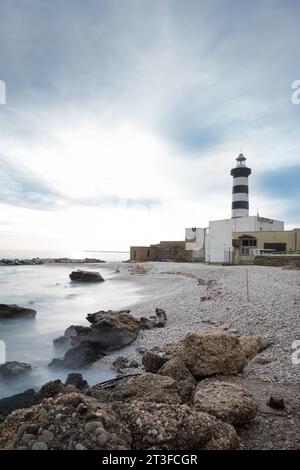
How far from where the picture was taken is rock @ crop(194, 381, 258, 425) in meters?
3.20

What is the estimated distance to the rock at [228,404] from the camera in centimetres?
320

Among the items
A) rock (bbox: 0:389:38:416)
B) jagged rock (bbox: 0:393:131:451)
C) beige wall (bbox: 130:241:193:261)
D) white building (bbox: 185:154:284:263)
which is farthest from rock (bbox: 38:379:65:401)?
beige wall (bbox: 130:241:193:261)

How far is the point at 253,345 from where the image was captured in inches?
225

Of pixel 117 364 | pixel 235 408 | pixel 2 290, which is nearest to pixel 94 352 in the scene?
pixel 117 364

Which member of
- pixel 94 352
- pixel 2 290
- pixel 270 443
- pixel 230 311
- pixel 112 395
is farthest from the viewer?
pixel 2 290

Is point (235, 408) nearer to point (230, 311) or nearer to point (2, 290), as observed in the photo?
point (230, 311)

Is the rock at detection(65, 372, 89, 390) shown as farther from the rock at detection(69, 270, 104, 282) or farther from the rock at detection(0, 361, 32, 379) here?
the rock at detection(69, 270, 104, 282)

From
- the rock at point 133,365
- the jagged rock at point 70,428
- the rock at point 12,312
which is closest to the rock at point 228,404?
the jagged rock at point 70,428

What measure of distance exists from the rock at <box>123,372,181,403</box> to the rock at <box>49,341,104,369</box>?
3.09 metres

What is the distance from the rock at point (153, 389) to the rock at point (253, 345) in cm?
205
